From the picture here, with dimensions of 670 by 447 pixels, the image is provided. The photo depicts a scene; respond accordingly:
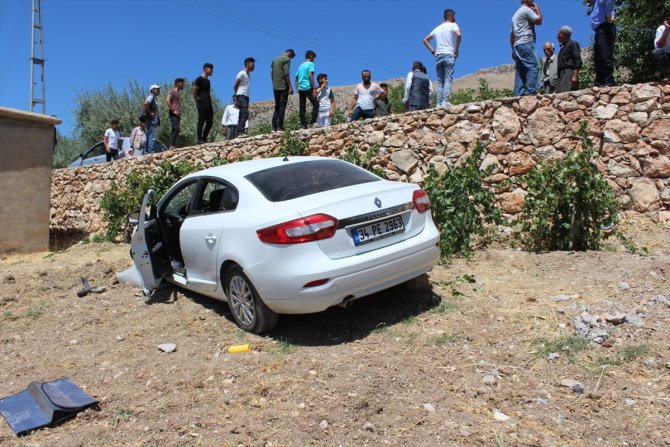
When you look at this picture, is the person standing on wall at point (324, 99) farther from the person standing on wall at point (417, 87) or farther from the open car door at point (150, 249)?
the open car door at point (150, 249)

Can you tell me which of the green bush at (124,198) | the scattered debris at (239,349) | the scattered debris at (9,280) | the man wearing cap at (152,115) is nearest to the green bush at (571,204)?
the scattered debris at (239,349)

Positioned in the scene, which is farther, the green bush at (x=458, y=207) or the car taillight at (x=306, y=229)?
the green bush at (x=458, y=207)

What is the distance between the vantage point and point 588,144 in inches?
273

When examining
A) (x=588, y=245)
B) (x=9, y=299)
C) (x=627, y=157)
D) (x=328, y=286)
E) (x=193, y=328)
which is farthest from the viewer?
(x=627, y=157)

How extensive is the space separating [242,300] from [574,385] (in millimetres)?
2673

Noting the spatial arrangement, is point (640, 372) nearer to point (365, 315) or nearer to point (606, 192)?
point (365, 315)

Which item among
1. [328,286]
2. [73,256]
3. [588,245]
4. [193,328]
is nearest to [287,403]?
[328,286]

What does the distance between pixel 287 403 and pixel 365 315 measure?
5.29ft

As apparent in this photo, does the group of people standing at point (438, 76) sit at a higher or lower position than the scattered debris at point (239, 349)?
higher

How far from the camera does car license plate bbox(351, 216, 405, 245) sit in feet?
14.4

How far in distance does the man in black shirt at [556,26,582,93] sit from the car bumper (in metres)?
5.45

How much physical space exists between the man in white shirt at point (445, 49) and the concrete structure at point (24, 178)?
8.45 metres

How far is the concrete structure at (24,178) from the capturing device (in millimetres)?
11766

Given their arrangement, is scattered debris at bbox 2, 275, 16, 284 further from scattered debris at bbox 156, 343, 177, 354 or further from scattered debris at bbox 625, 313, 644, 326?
scattered debris at bbox 625, 313, 644, 326
